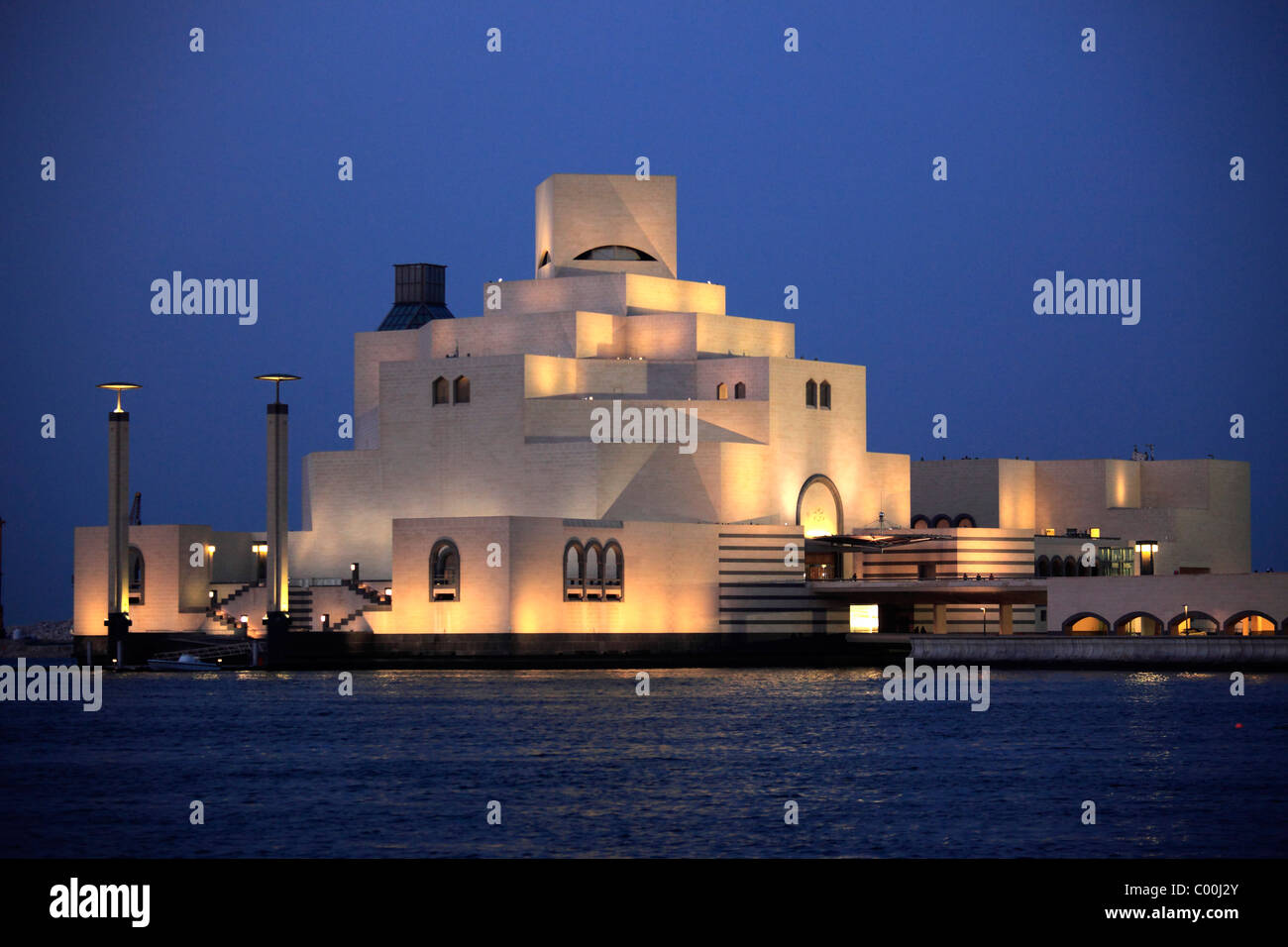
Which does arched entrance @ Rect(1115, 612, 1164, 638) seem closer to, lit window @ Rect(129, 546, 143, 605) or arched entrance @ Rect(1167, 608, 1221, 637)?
arched entrance @ Rect(1167, 608, 1221, 637)

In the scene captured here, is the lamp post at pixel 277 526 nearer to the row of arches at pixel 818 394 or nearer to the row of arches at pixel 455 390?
the row of arches at pixel 455 390

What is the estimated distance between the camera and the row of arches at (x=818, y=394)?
9619 cm

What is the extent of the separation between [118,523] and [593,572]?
2320cm

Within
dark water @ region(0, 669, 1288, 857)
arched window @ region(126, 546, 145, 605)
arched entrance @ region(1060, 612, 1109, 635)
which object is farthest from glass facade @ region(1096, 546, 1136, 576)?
arched window @ region(126, 546, 145, 605)

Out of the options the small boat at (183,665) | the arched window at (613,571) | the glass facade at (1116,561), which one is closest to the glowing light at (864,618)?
the arched window at (613,571)

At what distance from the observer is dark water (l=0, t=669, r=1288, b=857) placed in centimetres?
3097

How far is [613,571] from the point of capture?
3391 inches

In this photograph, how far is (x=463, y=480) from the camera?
91.8 meters

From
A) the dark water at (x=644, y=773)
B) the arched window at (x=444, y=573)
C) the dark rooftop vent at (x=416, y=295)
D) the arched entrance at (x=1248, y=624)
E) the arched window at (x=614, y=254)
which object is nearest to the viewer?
the dark water at (x=644, y=773)

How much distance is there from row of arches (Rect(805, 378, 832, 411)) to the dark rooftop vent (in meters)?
39.1

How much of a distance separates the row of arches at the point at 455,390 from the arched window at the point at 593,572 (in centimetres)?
1173
